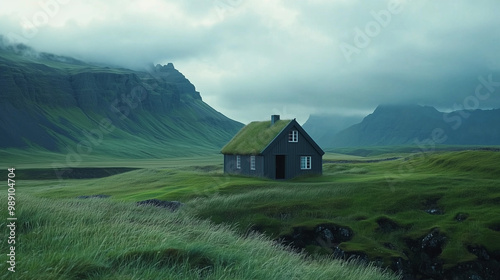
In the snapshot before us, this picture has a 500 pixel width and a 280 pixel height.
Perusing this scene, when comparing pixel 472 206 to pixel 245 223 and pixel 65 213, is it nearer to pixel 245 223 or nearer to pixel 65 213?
pixel 245 223

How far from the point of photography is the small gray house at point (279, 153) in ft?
182

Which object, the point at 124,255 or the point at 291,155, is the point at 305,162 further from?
the point at 124,255

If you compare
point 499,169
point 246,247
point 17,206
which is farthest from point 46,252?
point 499,169

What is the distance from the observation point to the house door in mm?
57259

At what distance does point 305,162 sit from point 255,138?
754cm

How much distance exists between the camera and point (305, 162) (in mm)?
57688

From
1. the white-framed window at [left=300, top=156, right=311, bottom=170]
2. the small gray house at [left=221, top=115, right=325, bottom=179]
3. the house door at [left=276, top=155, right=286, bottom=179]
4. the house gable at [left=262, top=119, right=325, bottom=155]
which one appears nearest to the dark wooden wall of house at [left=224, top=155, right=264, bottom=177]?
the small gray house at [left=221, top=115, right=325, bottom=179]

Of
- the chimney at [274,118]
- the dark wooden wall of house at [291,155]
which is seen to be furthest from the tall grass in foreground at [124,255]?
the chimney at [274,118]

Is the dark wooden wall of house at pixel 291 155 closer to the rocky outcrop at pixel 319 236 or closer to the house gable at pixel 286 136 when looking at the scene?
the house gable at pixel 286 136

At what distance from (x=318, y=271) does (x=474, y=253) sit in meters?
18.0

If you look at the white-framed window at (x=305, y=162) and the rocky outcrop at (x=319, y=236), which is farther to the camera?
the white-framed window at (x=305, y=162)

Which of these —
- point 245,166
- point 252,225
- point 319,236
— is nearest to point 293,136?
point 245,166

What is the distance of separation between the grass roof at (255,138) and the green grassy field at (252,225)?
289 inches

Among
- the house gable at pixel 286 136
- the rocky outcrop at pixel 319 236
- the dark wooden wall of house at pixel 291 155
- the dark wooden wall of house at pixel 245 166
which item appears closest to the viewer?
the rocky outcrop at pixel 319 236
